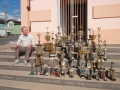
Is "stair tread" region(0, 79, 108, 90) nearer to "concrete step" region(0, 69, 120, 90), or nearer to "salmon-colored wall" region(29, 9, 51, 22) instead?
"concrete step" region(0, 69, 120, 90)

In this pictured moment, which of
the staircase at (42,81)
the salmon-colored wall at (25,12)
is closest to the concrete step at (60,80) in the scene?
the staircase at (42,81)

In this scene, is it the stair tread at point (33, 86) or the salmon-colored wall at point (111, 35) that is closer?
the stair tread at point (33, 86)

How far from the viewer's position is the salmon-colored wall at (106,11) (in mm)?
4402

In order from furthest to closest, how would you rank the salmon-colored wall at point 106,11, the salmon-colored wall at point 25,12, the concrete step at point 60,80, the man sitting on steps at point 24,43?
the salmon-colored wall at point 25,12
the salmon-colored wall at point 106,11
the man sitting on steps at point 24,43
the concrete step at point 60,80

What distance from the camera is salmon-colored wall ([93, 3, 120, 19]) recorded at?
14.4 ft

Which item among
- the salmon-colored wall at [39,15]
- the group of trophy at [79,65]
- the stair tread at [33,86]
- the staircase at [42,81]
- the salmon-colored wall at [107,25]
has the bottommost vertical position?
the stair tread at [33,86]

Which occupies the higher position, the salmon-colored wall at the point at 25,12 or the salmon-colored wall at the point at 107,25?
the salmon-colored wall at the point at 25,12

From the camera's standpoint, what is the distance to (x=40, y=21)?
5.27 m

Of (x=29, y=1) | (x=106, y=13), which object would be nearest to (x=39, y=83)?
(x=106, y=13)

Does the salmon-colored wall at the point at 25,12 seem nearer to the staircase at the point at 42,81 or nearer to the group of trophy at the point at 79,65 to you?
the group of trophy at the point at 79,65

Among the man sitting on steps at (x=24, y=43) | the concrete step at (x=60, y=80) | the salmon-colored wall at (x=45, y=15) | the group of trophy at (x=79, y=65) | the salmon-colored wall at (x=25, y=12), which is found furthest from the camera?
the salmon-colored wall at (x=25, y=12)

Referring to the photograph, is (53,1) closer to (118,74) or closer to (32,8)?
(32,8)

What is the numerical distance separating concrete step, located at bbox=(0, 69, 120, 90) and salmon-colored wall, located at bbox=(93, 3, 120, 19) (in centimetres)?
241

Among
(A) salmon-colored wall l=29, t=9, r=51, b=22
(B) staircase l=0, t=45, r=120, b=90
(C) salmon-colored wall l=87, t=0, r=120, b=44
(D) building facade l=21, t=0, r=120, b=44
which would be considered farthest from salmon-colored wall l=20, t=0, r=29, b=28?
(C) salmon-colored wall l=87, t=0, r=120, b=44
